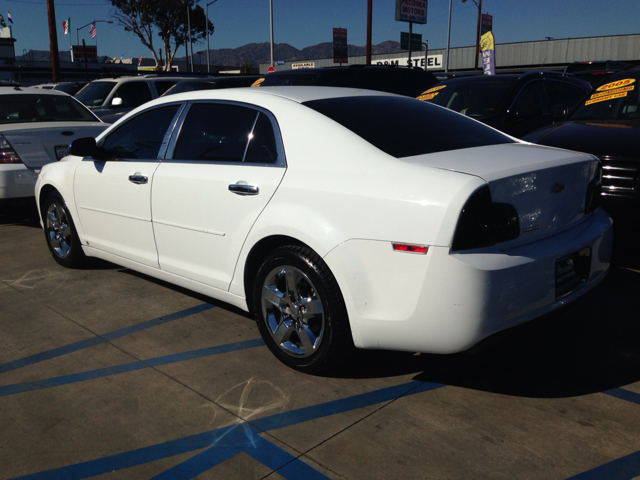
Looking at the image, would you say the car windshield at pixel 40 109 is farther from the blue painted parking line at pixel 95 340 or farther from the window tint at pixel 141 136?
the blue painted parking line at pixel 95 340

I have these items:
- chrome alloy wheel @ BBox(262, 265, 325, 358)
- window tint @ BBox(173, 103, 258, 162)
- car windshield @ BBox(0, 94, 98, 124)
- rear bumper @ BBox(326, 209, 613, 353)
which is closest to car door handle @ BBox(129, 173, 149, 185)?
window tint @ BBox(173, 103, 258, 162)

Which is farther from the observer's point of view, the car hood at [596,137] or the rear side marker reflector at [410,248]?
the car hood at [596,137]

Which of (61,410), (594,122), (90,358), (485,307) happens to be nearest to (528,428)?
(485,307)

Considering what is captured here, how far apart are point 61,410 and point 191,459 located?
88 cm

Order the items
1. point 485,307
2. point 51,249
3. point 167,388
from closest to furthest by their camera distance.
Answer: point 485,307, point 167,388, point 51,249

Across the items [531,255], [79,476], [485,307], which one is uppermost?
[531,255]

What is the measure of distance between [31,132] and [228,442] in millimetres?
5657

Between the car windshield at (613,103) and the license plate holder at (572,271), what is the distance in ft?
10.9

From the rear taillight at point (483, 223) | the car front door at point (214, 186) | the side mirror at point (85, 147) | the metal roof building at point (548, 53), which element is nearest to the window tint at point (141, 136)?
the side mirror at point (85, 147)

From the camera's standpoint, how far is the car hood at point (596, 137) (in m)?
4.86

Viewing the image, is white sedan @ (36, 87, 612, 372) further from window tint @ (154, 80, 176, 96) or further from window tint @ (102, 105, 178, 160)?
window tint @ (154, 80, 176, 96)

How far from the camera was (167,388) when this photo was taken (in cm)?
336

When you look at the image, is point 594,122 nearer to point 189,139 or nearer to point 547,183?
point 547,183

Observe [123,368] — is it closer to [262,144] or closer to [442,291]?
[262,144]
